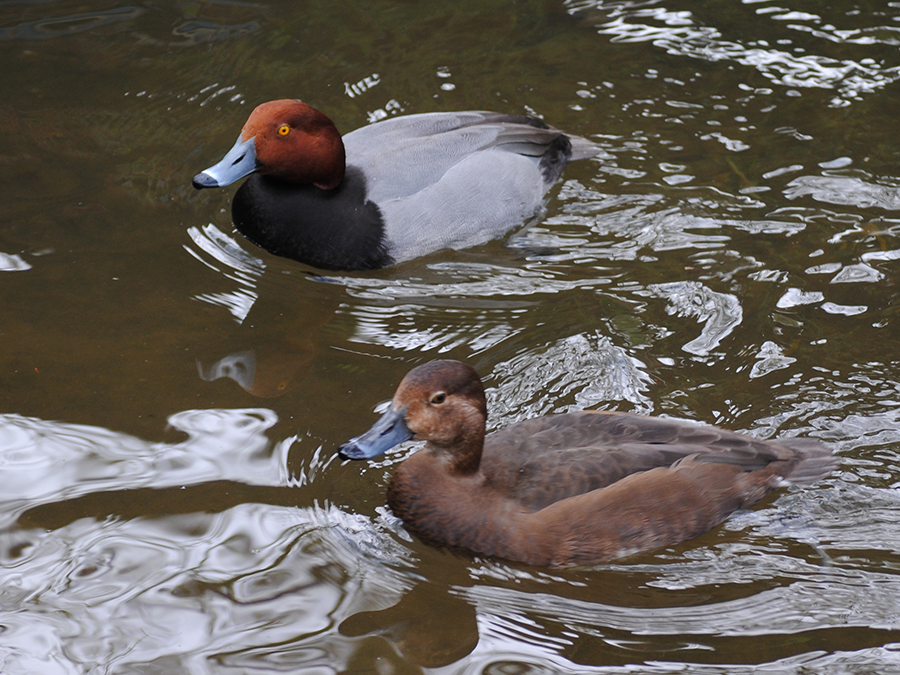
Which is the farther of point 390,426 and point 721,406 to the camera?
point 721,406

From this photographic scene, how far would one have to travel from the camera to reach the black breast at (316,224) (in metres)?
5.91

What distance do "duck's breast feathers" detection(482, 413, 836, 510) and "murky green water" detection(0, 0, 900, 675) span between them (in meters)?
0.25

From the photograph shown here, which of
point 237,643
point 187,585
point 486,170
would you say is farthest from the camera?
point 486,170

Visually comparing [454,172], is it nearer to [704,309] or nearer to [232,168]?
[232,168]

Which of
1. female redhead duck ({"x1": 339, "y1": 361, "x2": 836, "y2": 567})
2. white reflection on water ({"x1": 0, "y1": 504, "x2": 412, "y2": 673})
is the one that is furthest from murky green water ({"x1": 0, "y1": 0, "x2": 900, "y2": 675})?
female redhead duck ({"x1": 339, "y1": 361, "x2": 836, "y2": 567})

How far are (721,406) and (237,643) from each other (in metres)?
2.40

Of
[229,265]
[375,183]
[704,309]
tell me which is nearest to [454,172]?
[375,183]

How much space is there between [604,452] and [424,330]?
161 centimetres

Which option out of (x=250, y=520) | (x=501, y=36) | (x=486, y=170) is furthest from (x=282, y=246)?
(x=501, y=36)

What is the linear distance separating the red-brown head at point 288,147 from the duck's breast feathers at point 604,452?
245cm

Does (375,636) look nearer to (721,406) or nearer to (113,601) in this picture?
(113,601)

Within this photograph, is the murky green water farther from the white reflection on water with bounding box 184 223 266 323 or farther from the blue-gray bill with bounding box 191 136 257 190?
the blue-gray bill with bounding box 191 136 257 190

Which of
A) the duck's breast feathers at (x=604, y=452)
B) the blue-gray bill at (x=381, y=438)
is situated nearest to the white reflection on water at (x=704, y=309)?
the duck's breast feathers at (x=604, y=452)

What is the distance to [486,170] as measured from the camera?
645 cm
